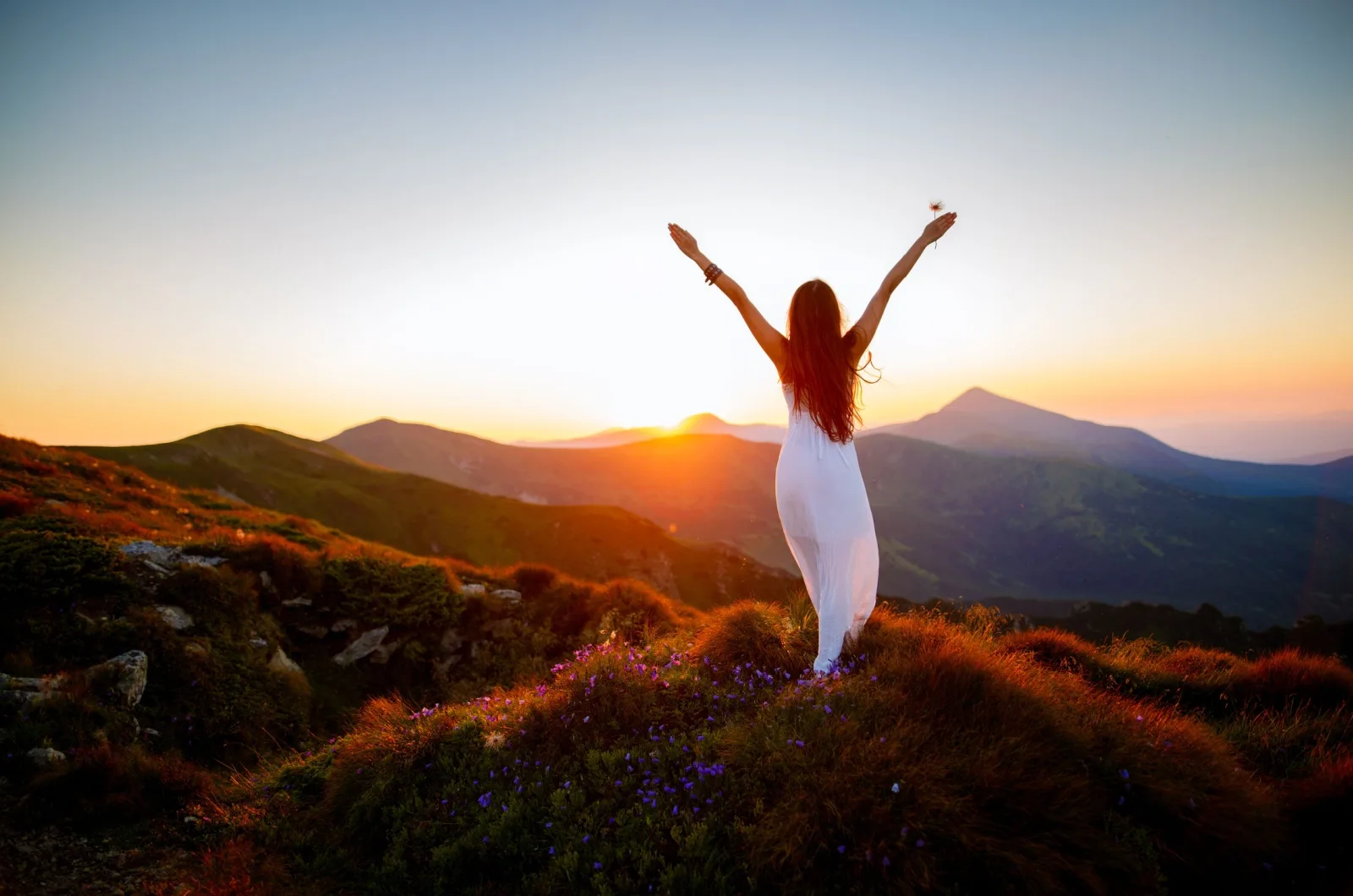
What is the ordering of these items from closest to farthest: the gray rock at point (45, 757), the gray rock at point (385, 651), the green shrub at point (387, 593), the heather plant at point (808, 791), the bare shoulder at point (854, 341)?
the heather plant at point (808, 791) < the bare shoulder at point (854, 341) < the gray rock at point (45, 757) < the gray rock at point (385, 651) < the green shrub at point (387, 593)

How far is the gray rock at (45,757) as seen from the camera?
6.20m

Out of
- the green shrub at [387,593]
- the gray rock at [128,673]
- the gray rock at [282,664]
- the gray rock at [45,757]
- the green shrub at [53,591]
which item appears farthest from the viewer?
the green shrub at [387,593]

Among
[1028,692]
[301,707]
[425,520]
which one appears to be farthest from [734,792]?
[425,520]

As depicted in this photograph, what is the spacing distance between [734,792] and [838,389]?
3.63m

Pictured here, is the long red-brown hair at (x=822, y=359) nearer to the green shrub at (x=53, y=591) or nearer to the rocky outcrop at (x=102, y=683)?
the rocky outcrop at (x=102, y=683)

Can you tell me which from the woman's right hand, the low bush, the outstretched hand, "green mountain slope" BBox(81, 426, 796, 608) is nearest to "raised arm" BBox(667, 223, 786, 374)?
the outstretched hand

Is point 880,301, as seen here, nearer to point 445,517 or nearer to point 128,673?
point 128,673

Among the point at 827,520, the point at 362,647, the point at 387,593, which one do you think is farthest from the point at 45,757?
the point at 827,520

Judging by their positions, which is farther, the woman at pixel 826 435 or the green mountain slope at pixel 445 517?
the green mountain slope at pixel 445 517

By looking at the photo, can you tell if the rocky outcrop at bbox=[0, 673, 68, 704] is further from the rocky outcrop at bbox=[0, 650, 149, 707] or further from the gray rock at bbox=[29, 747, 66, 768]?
the gray rock at bbox=[29, 747, 66, 768]

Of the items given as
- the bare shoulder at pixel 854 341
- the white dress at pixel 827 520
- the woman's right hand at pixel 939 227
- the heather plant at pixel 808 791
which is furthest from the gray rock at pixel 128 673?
the woman's right hand at pixel 939 227

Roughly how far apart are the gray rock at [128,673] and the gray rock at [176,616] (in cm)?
117

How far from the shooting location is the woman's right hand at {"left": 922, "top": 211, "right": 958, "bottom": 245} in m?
6.20

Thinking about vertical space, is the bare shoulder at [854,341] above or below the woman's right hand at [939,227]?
below
